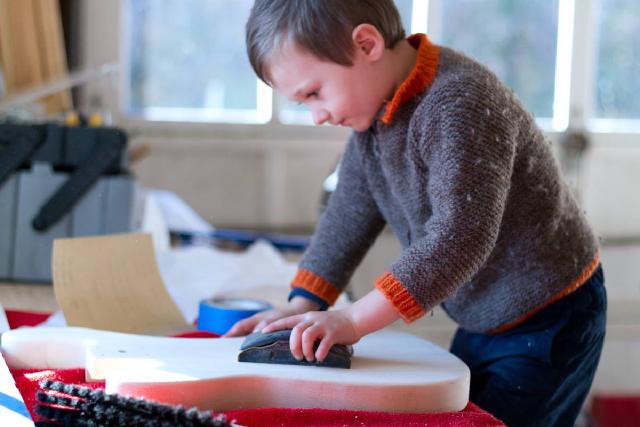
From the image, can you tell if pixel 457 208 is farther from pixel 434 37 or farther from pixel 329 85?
pixel 434 37

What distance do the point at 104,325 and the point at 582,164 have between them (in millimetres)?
2459

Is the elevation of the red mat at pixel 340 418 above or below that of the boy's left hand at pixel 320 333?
below

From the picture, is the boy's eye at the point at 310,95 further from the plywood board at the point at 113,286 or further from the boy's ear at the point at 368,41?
the plywood board at the point at 113,286

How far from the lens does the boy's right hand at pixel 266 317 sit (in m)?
0.87

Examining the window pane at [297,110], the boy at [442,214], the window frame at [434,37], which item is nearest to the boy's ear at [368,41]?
the boy at [442,214]

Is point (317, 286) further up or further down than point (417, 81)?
further down

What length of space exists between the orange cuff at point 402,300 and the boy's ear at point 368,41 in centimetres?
24

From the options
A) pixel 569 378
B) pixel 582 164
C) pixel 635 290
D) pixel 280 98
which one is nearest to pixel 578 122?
pixel 582 164

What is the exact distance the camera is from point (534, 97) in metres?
3.07

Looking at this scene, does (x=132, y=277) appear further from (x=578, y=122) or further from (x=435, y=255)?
(x=578, y=122)

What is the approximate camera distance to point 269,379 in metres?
0.68

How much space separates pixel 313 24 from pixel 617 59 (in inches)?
105

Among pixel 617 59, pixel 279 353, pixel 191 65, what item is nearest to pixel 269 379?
pixel 279 353

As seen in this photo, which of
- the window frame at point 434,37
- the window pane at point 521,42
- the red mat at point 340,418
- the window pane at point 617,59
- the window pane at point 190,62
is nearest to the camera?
the red mat at point 340,418
